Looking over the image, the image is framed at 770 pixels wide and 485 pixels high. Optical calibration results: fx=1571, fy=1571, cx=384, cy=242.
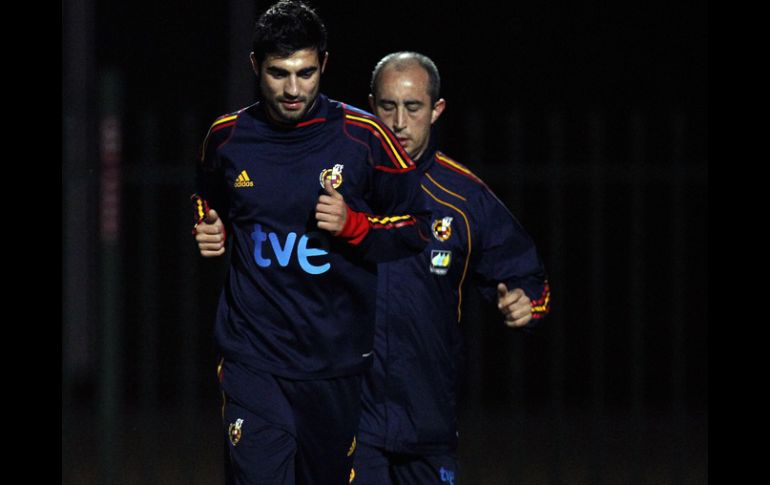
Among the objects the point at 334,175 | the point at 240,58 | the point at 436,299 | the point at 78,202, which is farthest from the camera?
the point at 78,202

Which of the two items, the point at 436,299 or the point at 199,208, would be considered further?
the point at 436,299

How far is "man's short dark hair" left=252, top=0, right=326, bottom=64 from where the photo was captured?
541 cm

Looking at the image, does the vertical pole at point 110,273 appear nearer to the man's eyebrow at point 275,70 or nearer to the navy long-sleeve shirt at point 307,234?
the navy long-sleeve shirt at point 307,234

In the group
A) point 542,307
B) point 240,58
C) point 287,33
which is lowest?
point 542,307

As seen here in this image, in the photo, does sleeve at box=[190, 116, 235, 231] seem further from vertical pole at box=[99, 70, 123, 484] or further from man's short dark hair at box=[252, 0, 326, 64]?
vertical pole at box=[99, 70, 123, 484]

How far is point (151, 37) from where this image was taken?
1337 centimetres

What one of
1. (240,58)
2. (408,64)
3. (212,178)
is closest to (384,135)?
(212,178)

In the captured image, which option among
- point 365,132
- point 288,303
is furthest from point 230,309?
point 365,132

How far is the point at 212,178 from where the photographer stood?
5.72 m

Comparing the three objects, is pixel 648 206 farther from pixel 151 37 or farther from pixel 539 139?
pixel 151 37

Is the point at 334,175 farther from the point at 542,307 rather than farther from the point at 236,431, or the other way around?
Result: the point at 542,307

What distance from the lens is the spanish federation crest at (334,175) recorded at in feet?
18.0

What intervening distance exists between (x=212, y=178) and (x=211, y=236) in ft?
0.89

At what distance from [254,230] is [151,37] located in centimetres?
822
